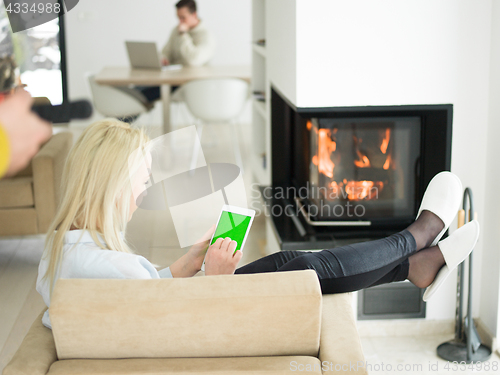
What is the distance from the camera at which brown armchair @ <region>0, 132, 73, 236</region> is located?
9.36 ft

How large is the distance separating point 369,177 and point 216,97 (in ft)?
7.67

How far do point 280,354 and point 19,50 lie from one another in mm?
6206

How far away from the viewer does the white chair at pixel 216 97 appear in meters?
4.33

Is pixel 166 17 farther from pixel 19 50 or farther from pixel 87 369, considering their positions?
pixel 87 369

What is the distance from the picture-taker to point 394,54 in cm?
200

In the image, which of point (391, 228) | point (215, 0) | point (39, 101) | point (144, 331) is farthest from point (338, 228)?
point (215, 0)

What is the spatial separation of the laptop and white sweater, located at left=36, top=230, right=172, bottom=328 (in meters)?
3.58

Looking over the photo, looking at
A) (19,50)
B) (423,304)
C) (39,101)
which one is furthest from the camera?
(19,50)

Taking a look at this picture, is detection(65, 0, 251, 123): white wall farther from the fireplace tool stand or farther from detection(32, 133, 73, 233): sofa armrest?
the fireplace tool stand

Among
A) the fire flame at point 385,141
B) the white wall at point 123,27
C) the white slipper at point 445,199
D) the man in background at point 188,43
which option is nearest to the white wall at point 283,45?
the fire flame at point 385,141

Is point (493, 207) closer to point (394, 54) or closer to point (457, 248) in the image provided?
point (457, 248)

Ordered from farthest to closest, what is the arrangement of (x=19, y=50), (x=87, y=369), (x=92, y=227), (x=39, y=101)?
(x=19, y=50) → (x=39, y=101) → (x=92, y=227) → (x=87, y=369)

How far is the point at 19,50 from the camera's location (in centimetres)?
638

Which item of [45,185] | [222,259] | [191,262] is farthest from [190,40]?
[222,259]
